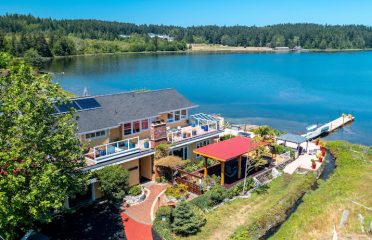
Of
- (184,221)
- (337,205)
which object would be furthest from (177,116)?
(337,205)

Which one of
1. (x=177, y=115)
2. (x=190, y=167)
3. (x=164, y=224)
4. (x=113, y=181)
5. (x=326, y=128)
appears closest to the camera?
(x=164, y=224)

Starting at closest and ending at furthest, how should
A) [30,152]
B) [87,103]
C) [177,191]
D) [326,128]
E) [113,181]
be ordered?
[30,152], [113,181], [177,191], [87,103], [326,128]

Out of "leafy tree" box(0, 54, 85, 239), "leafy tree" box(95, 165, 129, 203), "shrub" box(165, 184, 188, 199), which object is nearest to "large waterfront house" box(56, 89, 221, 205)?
"leafy tree" box(95, 165, 129, 203)

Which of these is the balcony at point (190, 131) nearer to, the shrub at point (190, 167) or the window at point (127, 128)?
the shrub at point (190, 167)

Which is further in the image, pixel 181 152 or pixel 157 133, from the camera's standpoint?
pixel 181 152

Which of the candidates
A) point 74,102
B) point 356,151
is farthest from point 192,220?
point 356,151

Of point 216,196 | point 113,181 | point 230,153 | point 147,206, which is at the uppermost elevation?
point 230,153

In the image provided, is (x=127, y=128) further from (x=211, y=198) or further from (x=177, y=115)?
(x=211, y=198)

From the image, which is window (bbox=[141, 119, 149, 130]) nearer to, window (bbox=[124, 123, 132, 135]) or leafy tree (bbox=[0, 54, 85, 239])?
window (bbox=[124, 123, 132, 135])
